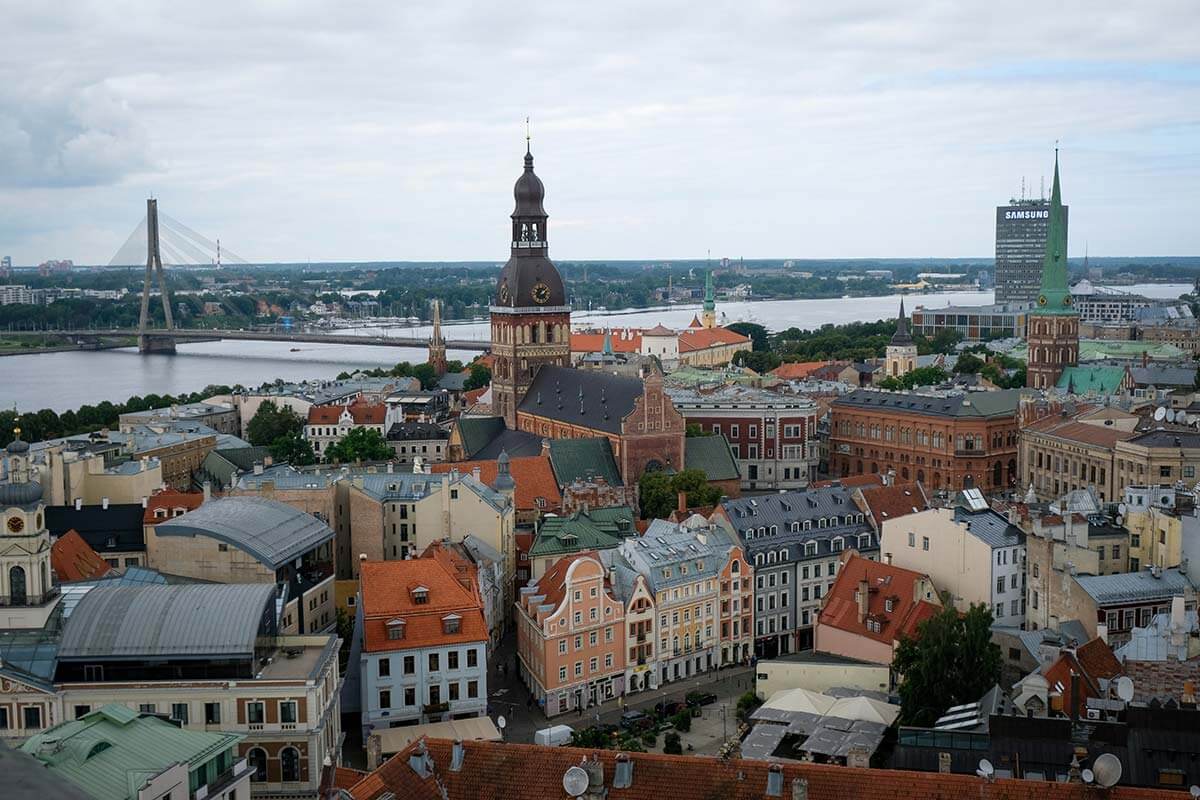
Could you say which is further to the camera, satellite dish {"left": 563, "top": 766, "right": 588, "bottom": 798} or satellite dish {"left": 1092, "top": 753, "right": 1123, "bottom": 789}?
satellite dish {"left": 563, "top": 766, "right": 588, "bottom": 798}

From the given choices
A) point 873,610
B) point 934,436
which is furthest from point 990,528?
point 934,436

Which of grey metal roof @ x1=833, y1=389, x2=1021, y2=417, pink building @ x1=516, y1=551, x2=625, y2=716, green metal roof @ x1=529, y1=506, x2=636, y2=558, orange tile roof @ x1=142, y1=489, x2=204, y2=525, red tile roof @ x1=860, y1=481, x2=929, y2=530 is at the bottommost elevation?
pink building @ x1=516, y1=551, x2=625, y2=716

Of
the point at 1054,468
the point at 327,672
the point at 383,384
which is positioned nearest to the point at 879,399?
the point at 1054,468

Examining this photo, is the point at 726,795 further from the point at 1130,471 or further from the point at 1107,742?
the point at 1130,471

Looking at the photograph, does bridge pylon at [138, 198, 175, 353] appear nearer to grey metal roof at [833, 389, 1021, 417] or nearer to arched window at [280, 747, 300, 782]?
grey metal roof at [833, 389, 1021, 417]

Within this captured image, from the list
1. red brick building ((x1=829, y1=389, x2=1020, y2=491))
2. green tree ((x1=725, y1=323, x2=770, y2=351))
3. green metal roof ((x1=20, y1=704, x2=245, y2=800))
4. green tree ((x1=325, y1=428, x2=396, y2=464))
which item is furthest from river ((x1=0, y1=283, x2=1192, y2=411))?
green metal roof ((x1=20, y1=704, x2=245, y2=800))

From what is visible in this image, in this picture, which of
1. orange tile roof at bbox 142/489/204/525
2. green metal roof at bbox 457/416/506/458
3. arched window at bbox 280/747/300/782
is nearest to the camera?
arched window at bbox 280/747/300/782
